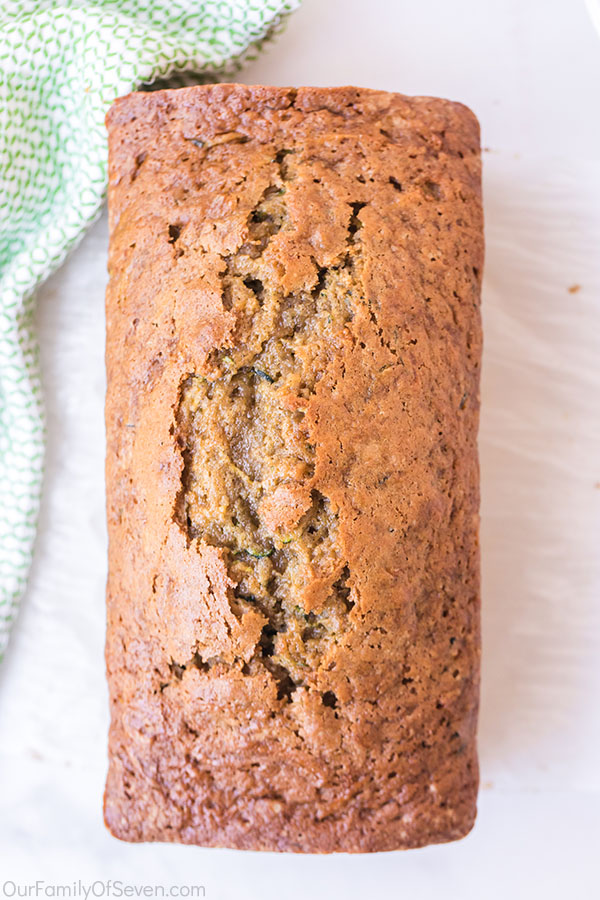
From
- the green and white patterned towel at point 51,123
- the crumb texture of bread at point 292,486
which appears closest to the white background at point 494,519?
the green and white patterned towel at point 51,123

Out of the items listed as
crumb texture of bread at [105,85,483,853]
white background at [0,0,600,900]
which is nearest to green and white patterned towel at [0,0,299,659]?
white background at [0,0,600,900]

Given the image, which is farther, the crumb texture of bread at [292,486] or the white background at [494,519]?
the white background at [494,519]

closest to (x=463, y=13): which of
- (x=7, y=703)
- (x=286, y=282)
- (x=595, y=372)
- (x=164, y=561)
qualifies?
(x=595, y=372)

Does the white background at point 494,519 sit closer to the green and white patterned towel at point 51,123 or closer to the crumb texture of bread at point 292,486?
the green and white patterned towel at point 51,123

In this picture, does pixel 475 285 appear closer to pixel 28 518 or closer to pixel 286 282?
pixel 286 282

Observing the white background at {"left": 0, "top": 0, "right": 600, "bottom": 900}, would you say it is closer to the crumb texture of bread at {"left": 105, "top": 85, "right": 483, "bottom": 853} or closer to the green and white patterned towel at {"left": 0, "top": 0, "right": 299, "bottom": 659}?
the green and white patterned towel at {"left": 0, "top": 0, "right": 299, "bottom": 659}

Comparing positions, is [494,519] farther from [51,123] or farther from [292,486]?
[51,123]
